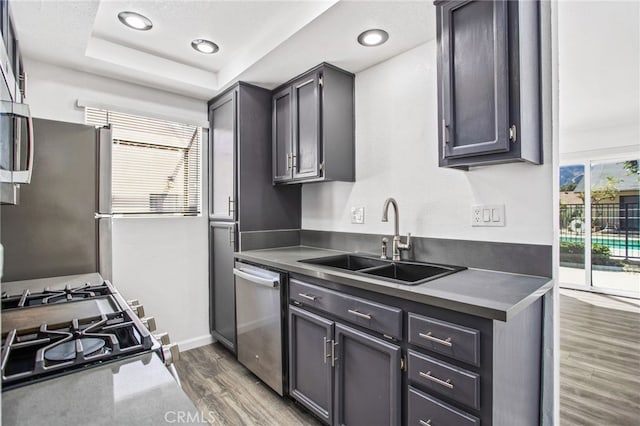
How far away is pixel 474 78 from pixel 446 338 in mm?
1147

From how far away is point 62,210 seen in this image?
193 centimetres

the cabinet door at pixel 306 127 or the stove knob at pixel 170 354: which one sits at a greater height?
the cabinet door at pixel 306 127

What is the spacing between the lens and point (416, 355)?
1388mm

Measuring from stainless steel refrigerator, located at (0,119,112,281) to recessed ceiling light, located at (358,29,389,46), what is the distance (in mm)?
1667

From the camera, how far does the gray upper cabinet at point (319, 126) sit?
2410 millimetres

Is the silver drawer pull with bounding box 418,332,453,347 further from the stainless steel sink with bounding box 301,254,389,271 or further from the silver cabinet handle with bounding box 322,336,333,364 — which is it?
the stainless steel sink with bounding box 301,254,389,271

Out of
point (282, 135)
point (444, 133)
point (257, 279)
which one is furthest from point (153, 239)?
point (444, 133)

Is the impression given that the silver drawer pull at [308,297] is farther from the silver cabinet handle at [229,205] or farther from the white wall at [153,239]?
the white wall at [153,239]

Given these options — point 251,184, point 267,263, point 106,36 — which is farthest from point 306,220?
point 106,36

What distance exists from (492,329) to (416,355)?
346mm

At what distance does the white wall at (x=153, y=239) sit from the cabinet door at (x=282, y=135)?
2.54 ft

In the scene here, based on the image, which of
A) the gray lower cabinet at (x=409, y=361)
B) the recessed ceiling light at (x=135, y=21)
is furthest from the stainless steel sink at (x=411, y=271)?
the recessed ceiling light at (x=135, y=21)

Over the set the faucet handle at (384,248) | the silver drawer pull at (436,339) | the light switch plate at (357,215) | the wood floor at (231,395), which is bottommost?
the wood floor at (231,395)

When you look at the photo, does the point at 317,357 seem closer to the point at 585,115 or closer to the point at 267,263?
the point at 267,263
